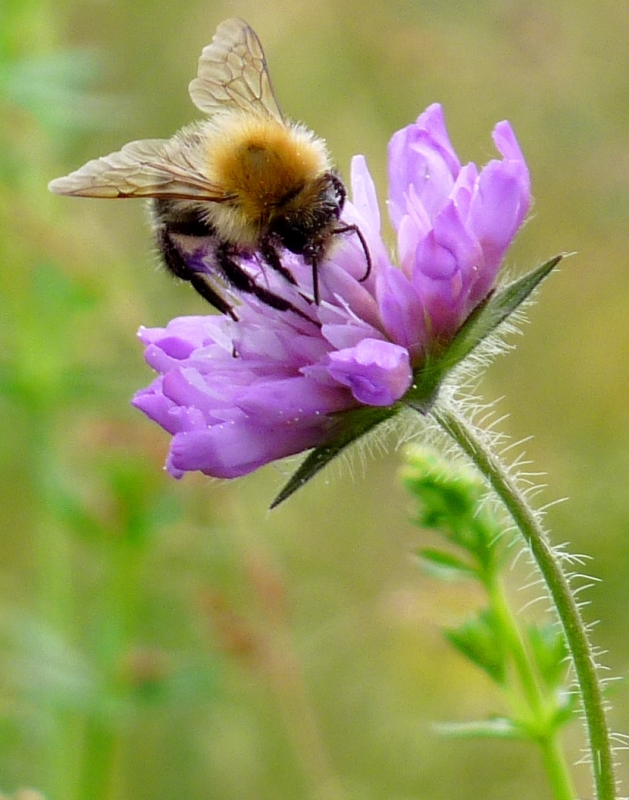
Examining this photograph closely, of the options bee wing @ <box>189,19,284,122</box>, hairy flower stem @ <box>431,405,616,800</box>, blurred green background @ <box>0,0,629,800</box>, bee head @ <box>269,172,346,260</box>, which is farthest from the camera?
blurred green background @ <box>0,0,629,800</box>

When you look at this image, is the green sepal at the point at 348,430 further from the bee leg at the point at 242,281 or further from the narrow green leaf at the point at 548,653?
the narrow green leaf at the point at 548,653

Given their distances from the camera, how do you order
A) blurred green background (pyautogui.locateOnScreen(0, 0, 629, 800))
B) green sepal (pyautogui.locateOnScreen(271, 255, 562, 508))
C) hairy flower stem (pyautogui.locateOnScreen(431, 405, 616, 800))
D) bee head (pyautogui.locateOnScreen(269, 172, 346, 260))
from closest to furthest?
hairy flower stem (pyautogui.locateOnScreen(431, 405, 616, 800)) < green sepal (pyautogui.locateOnScreen(271, 255, 562, 508)) < bee head (pyautogui.locateOnScreen(269, 172, 346, 260)) < blurred green background (pyautogui.locateOnScreen(0, 0, 629, 800))

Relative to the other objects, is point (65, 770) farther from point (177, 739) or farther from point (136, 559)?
point (177, 739)

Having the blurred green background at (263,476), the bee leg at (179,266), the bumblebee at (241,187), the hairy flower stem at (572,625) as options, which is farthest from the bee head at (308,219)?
the hairy flower stem at (572,625)

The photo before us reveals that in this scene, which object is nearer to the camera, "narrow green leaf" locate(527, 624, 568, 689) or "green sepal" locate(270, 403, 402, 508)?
"green sepal" locate(270, 403, 402, 508)

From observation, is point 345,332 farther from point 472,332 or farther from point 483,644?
point 483,644

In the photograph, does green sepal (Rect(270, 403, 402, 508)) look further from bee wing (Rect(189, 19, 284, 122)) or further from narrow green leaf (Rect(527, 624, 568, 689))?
bee wing (Rect(189, 19, 284, 122))

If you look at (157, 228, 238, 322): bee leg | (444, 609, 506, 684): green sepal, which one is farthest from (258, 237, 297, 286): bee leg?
(444, 609, 506, 684): green sepal
